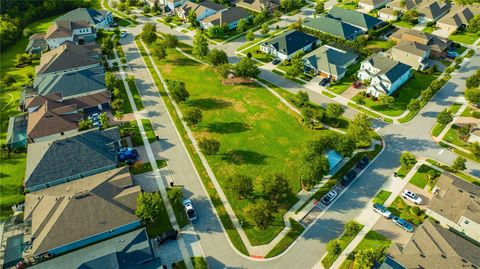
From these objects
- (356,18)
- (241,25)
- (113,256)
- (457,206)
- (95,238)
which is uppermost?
(356,18)

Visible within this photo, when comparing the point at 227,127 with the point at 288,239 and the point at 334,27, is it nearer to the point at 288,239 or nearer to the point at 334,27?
the point at 288,239

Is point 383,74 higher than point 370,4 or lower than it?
lower

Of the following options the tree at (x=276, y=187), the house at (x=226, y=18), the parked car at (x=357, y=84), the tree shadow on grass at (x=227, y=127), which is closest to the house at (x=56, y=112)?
the tree shadow on grass at (x=227, y=127)

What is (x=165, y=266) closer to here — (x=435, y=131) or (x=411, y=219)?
(x=411, y=219)

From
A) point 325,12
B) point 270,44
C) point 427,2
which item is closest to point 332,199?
point 270,44

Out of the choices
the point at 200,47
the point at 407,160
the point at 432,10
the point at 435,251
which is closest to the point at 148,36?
the point at 200,47
